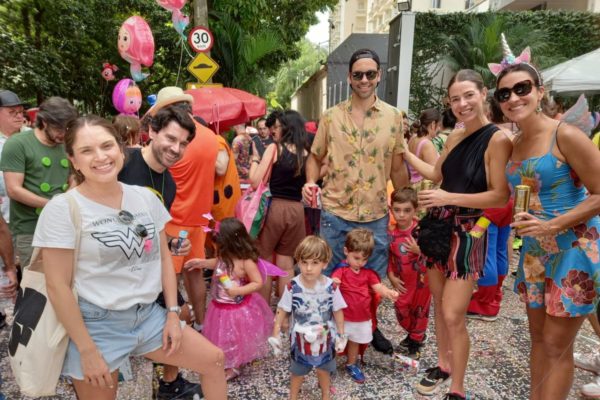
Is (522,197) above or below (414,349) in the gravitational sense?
above

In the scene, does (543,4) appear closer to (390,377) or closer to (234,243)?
(390,377)

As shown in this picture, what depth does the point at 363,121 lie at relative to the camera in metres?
2.97

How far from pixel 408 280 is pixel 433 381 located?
792 millimetres

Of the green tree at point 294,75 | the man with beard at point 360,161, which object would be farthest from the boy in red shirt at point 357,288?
the green tree at point 294,75

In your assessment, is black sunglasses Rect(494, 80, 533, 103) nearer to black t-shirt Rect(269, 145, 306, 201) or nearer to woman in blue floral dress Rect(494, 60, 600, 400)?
woman in blue floral dress Rect(494, 60, 600, 400)

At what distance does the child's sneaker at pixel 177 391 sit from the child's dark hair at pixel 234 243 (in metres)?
0.85

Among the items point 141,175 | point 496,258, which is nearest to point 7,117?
point 141,175

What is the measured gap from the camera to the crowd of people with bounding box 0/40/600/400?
175 cm

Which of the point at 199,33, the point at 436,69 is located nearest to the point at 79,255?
the point at 199,33

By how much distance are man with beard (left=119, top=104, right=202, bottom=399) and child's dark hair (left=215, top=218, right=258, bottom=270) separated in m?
0.50

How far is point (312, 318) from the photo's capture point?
2545 mm

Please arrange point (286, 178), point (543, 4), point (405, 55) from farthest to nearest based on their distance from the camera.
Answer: point (543, 4) < point (405, 55) < point (286, 178)

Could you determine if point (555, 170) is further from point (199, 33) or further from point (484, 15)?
point (484, 15)

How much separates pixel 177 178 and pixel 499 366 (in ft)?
9.61
